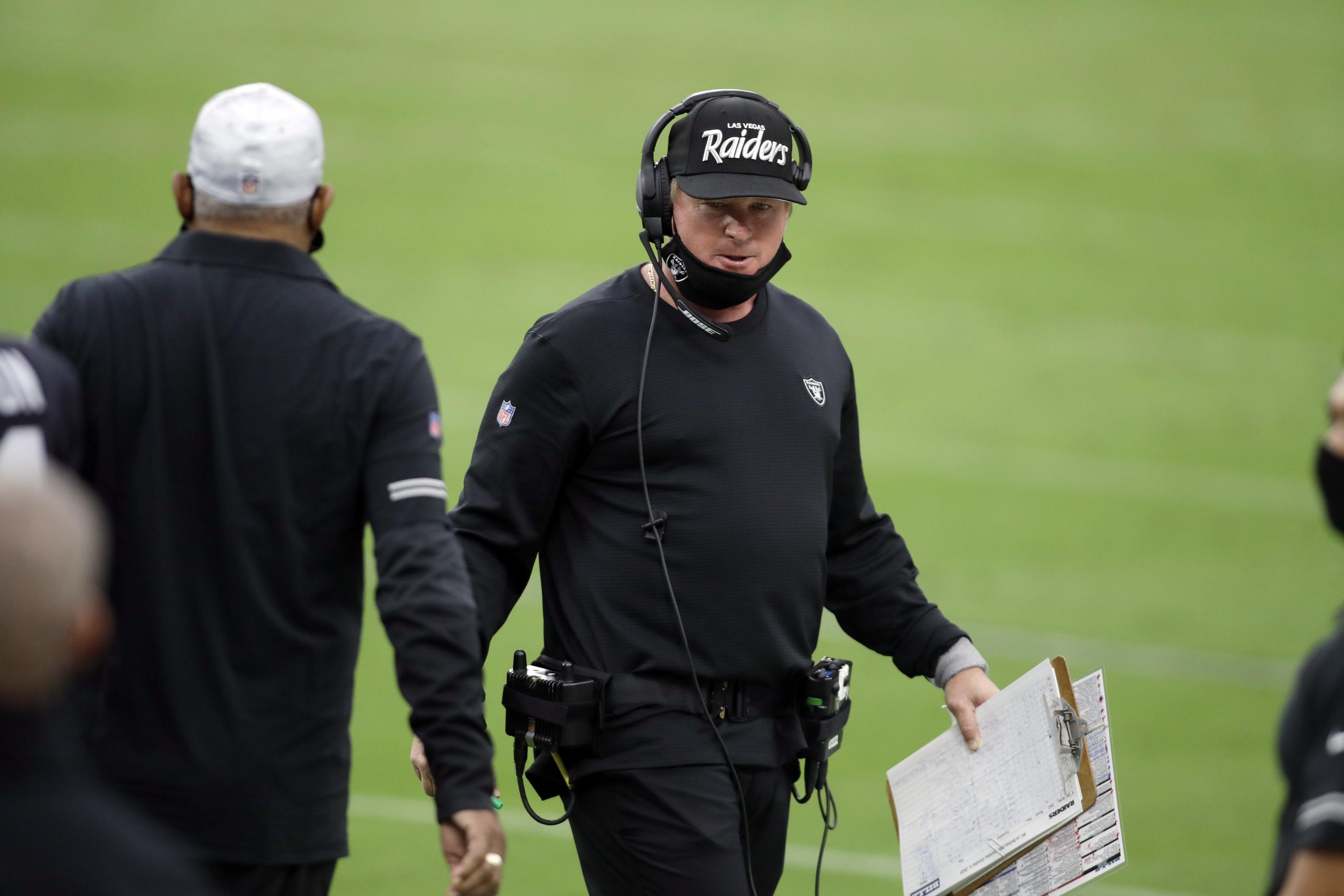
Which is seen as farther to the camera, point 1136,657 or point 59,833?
point 1136,657

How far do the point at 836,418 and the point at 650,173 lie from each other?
63cm

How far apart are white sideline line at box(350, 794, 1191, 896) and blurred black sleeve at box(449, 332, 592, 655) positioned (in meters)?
2.74

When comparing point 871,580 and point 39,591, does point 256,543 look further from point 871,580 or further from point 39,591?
point 871,580

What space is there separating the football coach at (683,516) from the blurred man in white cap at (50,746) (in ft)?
5.67

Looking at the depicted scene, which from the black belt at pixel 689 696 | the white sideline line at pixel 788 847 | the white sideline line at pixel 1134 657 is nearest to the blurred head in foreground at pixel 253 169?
the black belt at pixel 689 696

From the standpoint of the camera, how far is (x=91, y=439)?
2465 millimetres

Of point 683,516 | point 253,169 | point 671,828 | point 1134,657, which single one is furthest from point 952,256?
point 253,169

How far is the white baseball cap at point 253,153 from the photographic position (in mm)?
2557

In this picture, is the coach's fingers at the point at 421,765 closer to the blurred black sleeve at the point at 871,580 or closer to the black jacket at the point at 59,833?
the blurred black sleeve at the point at 871,580

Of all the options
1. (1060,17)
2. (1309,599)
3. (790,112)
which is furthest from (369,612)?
(1060,17)

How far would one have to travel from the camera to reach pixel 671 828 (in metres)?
3.17

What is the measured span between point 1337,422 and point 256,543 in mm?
1538

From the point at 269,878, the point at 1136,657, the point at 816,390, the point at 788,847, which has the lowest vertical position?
the point at 788,847

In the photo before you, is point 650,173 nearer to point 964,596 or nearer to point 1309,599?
point 964,596
